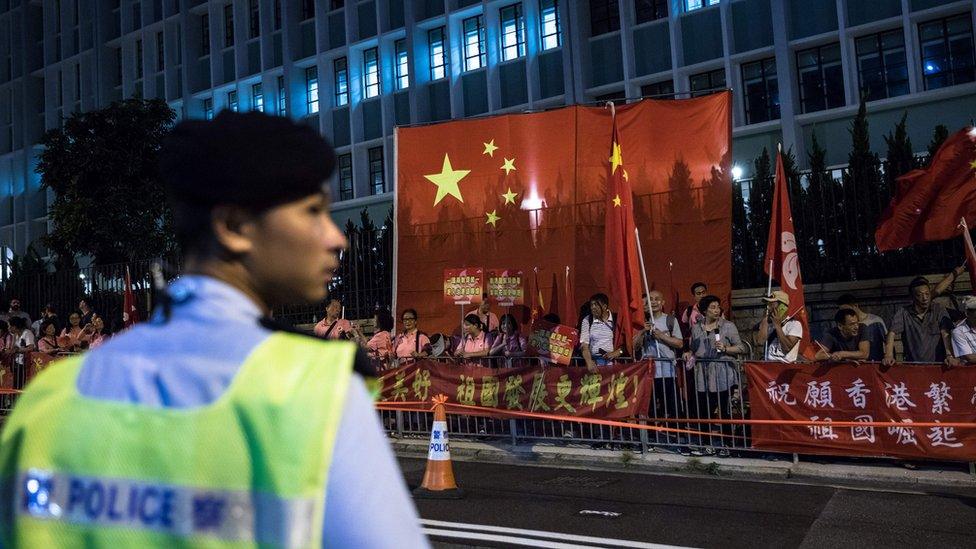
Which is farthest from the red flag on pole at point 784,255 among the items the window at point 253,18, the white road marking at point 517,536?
the window at point 253,18

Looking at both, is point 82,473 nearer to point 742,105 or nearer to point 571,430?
point 571,430

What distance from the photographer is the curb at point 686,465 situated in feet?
29.7

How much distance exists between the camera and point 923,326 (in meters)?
10.2

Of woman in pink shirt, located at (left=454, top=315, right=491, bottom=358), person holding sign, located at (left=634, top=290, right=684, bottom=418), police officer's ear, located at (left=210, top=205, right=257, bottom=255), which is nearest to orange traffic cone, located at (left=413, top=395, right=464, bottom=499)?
person holding sign, located at (left=634, top=290, right=684, bottom=418)

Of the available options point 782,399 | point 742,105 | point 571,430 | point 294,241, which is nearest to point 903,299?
point 782,399

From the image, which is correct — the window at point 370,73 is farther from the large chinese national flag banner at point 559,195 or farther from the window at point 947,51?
the window at point 947,51

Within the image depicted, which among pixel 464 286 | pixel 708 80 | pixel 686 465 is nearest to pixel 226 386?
pixel 686 465

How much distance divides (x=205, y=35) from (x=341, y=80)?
7.72 metres

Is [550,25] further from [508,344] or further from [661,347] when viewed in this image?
[661,347]

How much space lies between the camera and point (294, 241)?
54.1 inches

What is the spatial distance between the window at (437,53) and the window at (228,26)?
9446 millimetres

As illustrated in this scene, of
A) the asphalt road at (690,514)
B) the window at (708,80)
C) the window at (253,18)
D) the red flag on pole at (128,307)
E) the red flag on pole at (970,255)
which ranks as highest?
the window at (253,18)

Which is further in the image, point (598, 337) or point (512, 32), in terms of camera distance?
point (512, 32)

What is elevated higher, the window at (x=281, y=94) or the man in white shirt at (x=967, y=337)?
the window at (x=281, y=94)
